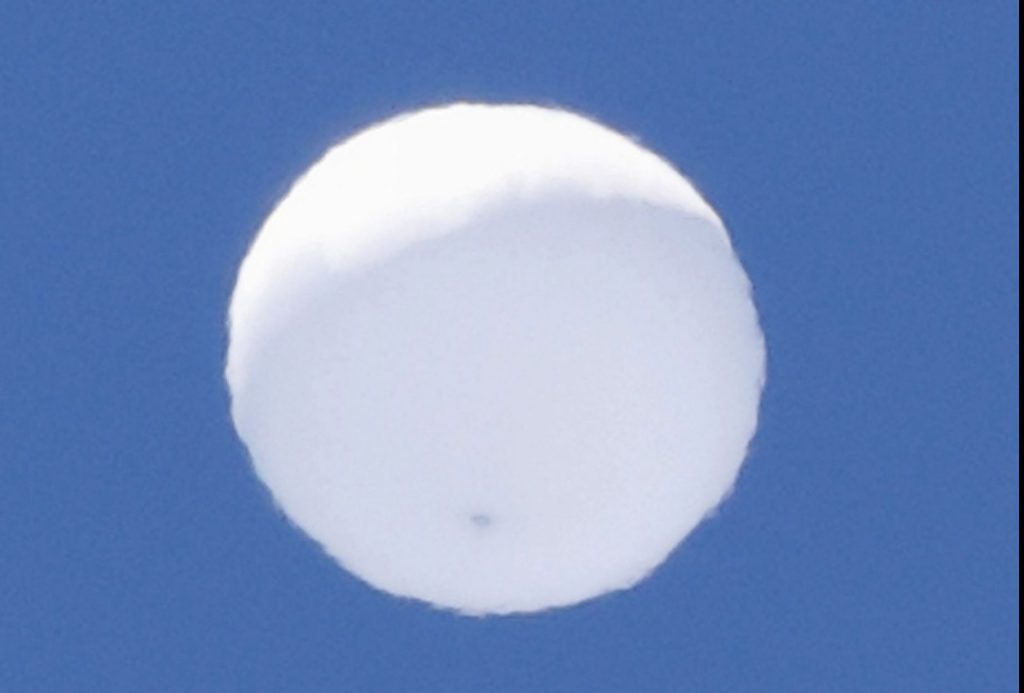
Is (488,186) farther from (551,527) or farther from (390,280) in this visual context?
(551,527)

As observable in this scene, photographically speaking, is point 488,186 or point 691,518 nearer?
point 488,186

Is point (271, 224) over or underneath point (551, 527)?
over

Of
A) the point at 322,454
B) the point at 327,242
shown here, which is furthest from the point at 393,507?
the point at 327,242

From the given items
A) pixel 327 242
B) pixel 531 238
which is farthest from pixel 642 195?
pixel 327 242

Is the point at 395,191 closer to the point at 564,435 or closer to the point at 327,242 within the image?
the point at 327,242

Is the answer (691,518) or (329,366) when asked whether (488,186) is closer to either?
(329,366)

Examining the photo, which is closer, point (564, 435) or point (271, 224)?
point (564, 435)
